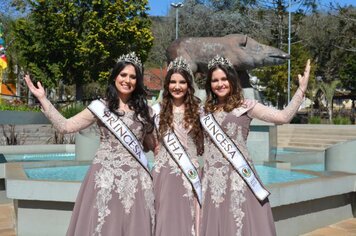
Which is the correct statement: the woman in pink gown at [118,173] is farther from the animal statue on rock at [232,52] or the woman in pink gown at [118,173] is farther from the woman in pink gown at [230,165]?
the animal statue on rock at [232,52]

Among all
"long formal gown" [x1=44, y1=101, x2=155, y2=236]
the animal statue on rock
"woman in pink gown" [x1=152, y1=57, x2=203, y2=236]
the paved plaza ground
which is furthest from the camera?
the animal statue on rock

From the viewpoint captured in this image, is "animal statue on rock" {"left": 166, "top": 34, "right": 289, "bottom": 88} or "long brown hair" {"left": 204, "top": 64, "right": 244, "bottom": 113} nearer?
"long brown hair" {"left": 204, "top": 64, "right": 244, "bottom": 113}

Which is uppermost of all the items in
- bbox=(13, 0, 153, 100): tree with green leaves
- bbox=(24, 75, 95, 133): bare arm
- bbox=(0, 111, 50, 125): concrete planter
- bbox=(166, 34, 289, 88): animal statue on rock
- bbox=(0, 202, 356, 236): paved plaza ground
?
bbox=(13, 0, 153, 100): tree with green leaves

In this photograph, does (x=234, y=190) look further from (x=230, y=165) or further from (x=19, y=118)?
(x=19, y=118)

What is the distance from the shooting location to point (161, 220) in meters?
2.73

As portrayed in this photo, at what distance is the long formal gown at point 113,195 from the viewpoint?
2637 millimetres

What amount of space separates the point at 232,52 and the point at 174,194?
7.16m

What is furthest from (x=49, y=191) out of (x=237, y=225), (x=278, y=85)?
(x=278, y=85)

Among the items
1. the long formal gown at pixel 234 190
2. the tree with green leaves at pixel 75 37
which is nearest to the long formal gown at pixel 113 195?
the long formal gown at pixel 234 190

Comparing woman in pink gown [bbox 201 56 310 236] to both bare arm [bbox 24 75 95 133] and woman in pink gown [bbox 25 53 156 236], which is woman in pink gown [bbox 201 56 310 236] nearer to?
woman in pink gown [bbox 25 53 156 236]

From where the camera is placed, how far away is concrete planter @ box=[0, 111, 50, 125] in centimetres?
719

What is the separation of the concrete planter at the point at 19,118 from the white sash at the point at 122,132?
4802mm

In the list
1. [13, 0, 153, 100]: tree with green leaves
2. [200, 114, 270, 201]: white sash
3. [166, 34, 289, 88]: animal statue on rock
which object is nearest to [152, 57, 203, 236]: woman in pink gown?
[200, 114, 270, 201]: white sash

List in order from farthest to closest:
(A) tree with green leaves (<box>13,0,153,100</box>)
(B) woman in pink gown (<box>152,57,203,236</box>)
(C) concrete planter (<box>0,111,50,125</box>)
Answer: (A) tree with green leaves (<box>13,0,153,100</box>) → (C) concrete planter (<box>0,111,50,125</box>) → (B) woman in pink gown (<box>152,57,203,236</box>)
